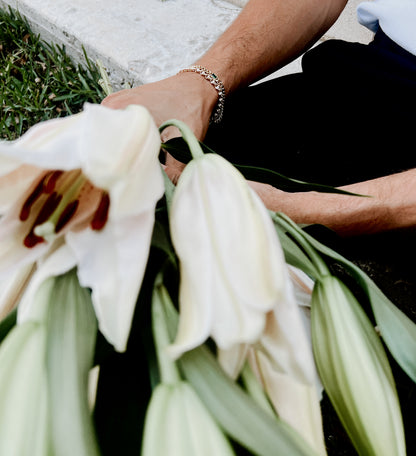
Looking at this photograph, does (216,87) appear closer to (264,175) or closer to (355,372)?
(264,175)

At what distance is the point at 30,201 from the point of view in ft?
1.13

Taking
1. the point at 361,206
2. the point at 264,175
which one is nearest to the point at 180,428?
the point at 264,175

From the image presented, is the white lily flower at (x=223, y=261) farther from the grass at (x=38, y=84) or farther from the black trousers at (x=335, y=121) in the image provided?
the grass at (x=38, y=84)

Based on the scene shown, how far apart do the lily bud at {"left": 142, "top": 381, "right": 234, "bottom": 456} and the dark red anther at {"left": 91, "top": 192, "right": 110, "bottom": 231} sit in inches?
4.6

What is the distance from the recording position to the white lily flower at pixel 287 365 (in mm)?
285

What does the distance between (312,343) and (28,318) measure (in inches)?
7.7

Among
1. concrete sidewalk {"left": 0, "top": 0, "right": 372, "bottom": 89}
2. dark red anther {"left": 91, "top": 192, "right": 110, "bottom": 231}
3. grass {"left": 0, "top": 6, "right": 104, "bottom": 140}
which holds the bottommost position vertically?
grass {"left": 0, "top": 6, "right": 104, "bottom": 140}

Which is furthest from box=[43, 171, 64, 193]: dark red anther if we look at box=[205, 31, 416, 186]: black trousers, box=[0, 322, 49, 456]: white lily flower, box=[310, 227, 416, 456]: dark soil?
box=[205, 31, 416, 186]: black trousers

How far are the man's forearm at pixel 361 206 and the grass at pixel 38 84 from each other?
1216 millimetres

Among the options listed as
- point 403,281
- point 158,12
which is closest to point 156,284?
point 403,281

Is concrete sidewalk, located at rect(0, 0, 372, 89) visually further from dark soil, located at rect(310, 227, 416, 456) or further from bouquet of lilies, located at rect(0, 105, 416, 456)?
bouquet of lilies, located at rect(0, 105, 416, 456)

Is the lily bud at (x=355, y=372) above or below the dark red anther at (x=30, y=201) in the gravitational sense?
below

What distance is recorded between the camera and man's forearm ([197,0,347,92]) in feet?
4.20

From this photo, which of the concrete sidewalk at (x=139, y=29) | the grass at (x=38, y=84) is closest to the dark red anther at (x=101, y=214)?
the concrete sidewalk at (x=139, y=29)
